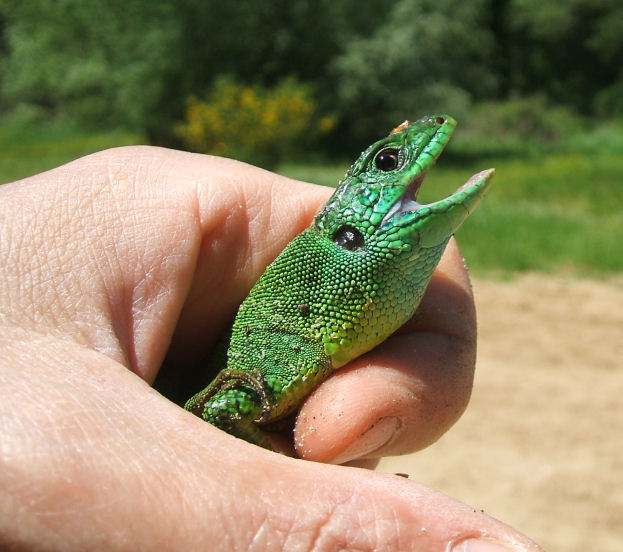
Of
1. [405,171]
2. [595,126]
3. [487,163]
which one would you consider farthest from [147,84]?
[405,171]

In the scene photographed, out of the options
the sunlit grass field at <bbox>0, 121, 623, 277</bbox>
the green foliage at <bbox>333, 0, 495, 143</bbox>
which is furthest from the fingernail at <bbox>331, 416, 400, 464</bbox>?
the green foliage at <bbox>333, 0, 495, 143</bbox>

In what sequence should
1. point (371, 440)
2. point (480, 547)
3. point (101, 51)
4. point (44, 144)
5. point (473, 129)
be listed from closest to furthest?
1. point (480, 547)
2. point (371, 440)
3. point (101, 51)
4. point (44, 144)
5. point (473, 129)

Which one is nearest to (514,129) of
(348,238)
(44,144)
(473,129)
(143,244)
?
(473,129)

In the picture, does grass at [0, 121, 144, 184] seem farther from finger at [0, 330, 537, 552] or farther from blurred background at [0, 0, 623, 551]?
finger at [0, 330, 537, 552]

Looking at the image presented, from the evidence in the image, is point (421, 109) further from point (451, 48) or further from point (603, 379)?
point (603, 379)

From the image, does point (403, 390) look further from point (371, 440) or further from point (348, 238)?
point (348, 238)

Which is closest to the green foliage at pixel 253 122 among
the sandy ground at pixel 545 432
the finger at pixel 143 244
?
the sandy ground at pixel 545 432

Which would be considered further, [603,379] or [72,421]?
[603,379]
